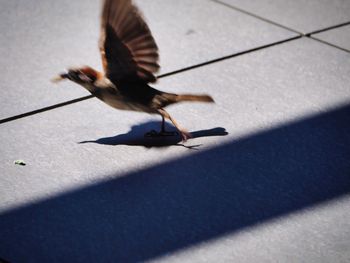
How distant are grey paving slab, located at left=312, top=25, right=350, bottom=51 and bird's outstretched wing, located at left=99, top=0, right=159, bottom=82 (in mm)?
2258

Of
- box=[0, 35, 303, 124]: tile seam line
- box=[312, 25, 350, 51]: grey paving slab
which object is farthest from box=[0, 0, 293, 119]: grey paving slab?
box=[312, 25, 350, 51]: grey paving slab

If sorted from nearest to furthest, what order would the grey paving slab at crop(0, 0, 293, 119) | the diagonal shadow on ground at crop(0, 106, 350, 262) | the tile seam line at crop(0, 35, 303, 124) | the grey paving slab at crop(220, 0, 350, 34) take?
the diagonal shadow on ground at crop(0, 106, 350, 262), the tile seam line at crop(0, 35, 303, 124), the grey paving slab at crop(0, 0, 293, 119), the grey paving slab at crop(220, 0, 350, 34)

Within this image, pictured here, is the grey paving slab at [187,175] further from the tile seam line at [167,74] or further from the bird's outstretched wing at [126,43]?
the bird's outstretched wing at [126,43]

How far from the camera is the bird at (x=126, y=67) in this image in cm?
312

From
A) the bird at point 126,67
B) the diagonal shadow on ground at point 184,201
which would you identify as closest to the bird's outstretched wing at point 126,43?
the bird at point 126,67

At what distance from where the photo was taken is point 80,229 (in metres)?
2.73

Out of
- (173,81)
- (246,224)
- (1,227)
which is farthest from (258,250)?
(173,81)

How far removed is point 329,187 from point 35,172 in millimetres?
1641

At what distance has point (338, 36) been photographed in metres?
5.06

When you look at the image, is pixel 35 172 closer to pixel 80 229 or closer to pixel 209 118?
pixel 80 229

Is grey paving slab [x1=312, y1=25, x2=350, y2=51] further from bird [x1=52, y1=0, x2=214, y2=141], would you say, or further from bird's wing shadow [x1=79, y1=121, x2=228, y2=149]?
bird [x1=52, y1=0, x2=214, y2=141]

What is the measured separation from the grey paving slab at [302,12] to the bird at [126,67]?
230cm

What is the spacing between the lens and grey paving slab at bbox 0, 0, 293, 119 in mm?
4191

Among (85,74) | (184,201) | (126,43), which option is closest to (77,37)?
(85,74)
